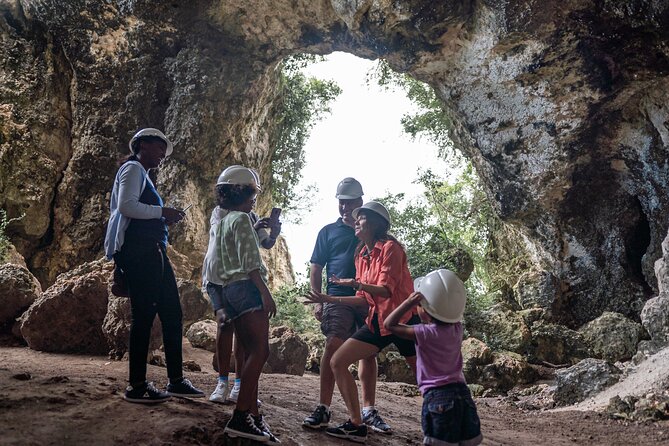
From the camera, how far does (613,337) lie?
374 inches

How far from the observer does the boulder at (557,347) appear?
9875 mm

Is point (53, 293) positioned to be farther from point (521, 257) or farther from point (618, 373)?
point (521, 257)

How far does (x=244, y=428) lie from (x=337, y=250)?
71.8 inches

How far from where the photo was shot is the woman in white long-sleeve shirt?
3.48 meters

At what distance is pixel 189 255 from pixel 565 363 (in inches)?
301

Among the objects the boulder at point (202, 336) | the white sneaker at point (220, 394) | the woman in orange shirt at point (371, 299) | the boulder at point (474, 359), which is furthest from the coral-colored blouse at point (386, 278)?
the boulder at point (474, 359)

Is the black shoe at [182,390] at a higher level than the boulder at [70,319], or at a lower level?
lower

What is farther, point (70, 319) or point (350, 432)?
point (70, 319)

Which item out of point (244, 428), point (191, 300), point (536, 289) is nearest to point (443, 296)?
point (244, 428)

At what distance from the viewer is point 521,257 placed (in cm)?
1398

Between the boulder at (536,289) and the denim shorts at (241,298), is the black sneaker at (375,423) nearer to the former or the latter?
the denim shorts at (241,298)

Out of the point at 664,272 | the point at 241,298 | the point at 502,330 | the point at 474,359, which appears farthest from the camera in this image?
the point at 502,330

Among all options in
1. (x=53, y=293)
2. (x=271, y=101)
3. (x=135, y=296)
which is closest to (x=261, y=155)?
(x=271, y=101)

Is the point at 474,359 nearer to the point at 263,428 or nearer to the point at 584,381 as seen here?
the point at 584,381
